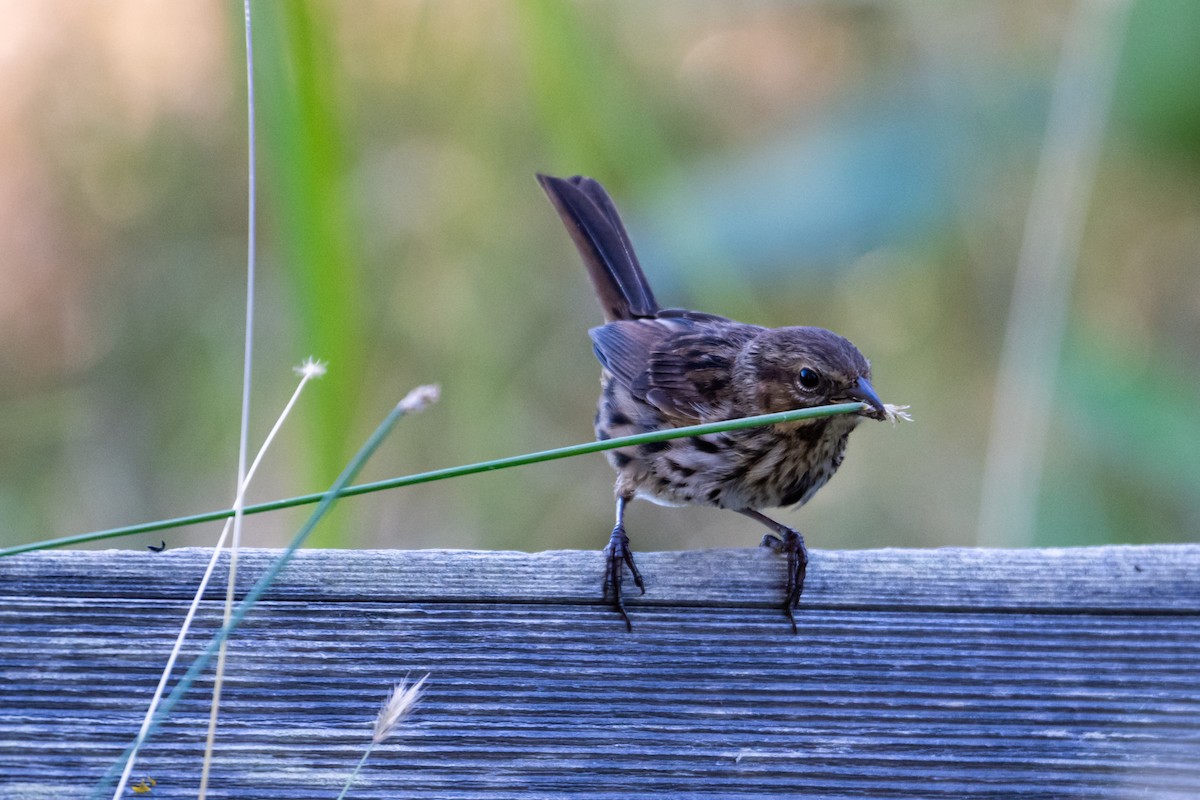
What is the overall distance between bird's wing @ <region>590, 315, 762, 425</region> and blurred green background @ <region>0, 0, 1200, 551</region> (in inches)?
8.2

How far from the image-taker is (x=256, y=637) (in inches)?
76.3

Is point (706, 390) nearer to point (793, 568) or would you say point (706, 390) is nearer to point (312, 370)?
point (793, 568)

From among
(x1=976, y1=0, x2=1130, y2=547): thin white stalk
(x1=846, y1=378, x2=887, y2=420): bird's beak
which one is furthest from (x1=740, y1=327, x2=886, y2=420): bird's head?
(x1=976, y1=0, x2=1130, y2=547): thin white stalk

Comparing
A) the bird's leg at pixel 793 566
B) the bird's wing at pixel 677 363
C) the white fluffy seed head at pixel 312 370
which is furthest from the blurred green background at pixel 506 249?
the white fluffy seed head at pixel 312 370

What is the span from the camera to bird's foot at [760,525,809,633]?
2115 millimetres

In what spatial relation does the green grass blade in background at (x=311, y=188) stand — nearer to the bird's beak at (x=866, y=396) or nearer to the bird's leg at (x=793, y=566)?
the bird's leg at (x=793, y=566)

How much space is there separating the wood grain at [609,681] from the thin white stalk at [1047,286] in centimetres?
71

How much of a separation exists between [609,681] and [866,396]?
4.29 ft

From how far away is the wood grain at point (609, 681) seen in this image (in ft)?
6.07

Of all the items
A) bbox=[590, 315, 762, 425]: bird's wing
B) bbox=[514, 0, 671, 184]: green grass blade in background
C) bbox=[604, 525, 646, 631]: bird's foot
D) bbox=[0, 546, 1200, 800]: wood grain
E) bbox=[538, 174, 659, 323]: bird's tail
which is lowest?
bbox=[0, 546, 1200, 800]: wood grain

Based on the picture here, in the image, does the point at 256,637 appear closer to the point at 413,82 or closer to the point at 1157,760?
the point at 1157,760

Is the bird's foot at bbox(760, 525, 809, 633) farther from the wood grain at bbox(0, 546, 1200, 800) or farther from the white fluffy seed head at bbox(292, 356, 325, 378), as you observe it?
the white fluffy seed head at bbox(292, 356, 325, 378)

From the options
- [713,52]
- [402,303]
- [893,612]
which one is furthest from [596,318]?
[893,612]

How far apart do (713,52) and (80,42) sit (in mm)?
1978
